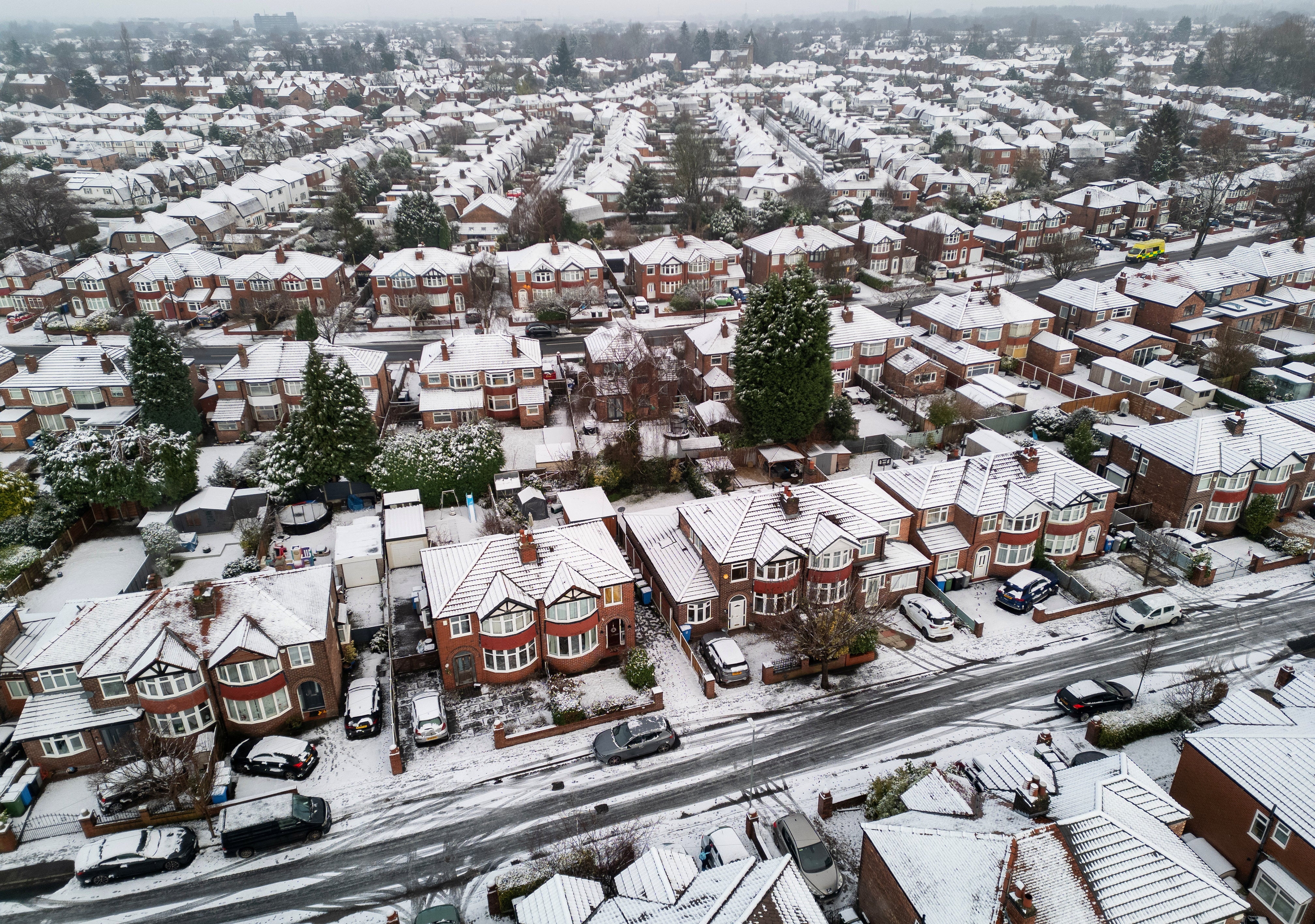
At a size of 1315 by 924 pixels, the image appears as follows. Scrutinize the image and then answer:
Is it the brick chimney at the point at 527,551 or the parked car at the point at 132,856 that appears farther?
the brick chimney at the point at 527,551

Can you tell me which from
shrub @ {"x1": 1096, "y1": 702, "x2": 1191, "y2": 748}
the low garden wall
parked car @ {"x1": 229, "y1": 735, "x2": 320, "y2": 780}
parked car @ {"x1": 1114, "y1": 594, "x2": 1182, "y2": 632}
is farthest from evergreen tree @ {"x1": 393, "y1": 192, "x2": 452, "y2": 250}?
shrub @ {"x1": 1096, "y1": 702, "x2": 1191, "y2": 748}

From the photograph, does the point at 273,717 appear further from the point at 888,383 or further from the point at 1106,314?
the point at 1106,314

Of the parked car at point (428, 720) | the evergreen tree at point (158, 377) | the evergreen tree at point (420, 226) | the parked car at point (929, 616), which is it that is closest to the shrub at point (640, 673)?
the parked car at point (428, 720)

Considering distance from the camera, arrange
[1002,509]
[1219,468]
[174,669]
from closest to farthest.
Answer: [174,669] < [1002,509] < [1219,468]

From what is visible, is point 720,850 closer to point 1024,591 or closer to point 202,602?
point 1024,591

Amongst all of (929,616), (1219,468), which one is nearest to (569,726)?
(929,616)

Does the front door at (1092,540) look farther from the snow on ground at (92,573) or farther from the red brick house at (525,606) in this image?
the snow on ground at (92,573)
